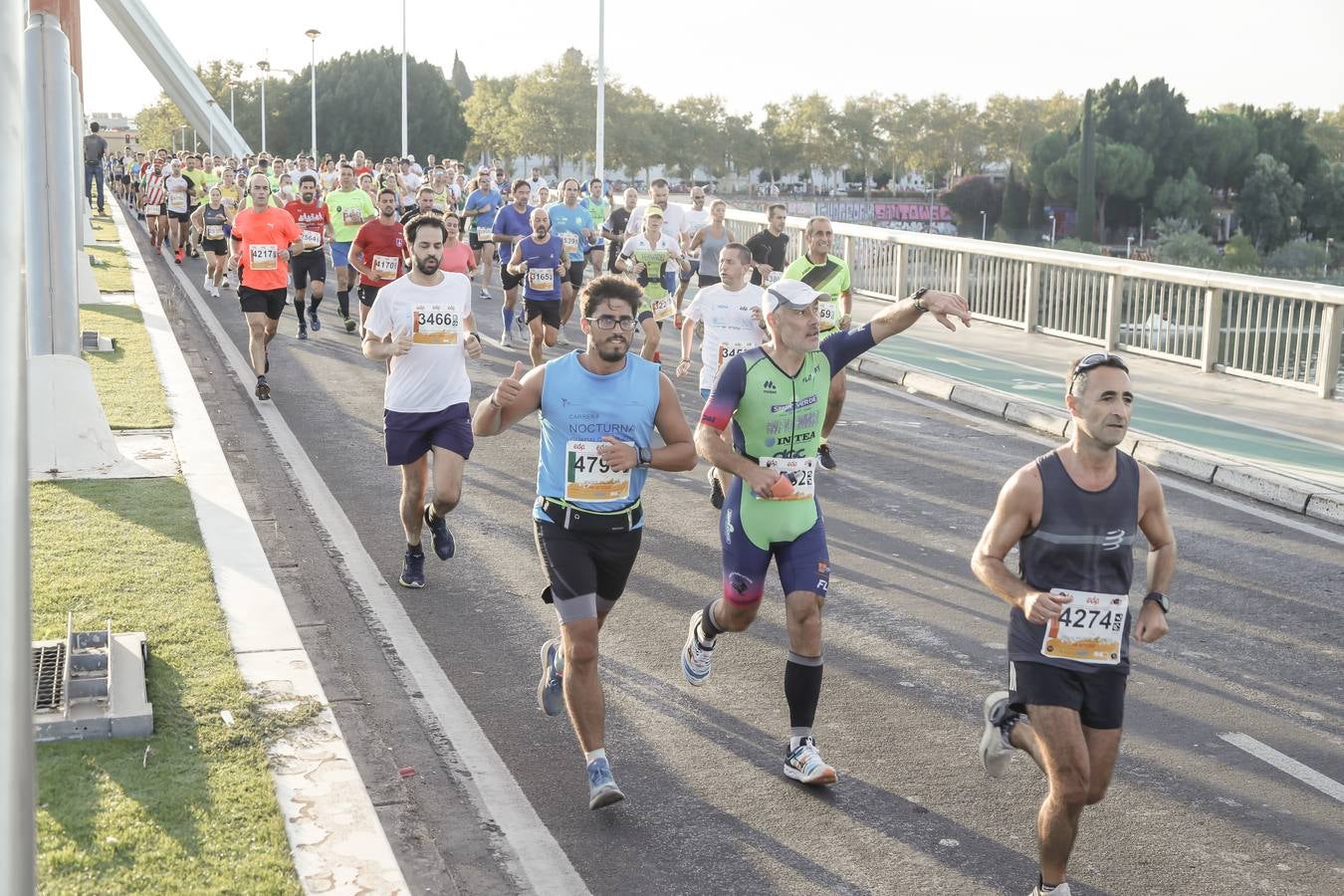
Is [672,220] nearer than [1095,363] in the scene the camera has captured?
No

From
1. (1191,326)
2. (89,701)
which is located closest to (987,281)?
(1191,326)

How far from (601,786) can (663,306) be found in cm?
1095

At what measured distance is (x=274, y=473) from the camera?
11.9 m

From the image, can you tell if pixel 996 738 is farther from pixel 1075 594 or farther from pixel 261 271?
pixel 261 271

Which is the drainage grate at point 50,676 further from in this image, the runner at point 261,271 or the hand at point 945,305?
the runner at point 261,271

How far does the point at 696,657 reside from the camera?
6848 mm

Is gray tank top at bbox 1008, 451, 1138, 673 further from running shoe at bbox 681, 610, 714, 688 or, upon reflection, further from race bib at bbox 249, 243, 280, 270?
race bib at bbox 249, 243, 280, 270

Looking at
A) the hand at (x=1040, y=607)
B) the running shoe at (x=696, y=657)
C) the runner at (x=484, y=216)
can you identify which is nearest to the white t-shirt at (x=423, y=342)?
the running shoe at (x=696, y=657)

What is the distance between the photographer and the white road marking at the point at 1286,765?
6.11m

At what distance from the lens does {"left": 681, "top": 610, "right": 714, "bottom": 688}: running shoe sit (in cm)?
682

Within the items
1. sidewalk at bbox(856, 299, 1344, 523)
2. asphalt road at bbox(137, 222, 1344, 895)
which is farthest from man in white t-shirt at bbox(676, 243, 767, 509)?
sidewalk at bbox(856, 299, 1344, 523)

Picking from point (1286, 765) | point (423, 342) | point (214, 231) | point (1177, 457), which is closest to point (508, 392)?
point (423, 342)

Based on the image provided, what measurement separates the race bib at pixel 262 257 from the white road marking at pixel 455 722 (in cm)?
431

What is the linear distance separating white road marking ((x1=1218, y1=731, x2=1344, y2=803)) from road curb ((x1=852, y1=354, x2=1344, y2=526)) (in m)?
4.92
